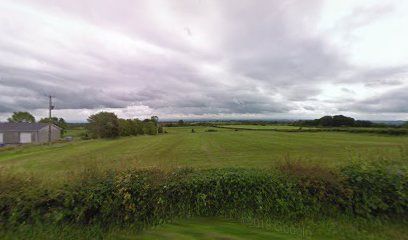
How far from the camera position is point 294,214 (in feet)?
16.0

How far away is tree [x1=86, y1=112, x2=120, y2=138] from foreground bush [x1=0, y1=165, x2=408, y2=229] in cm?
6337

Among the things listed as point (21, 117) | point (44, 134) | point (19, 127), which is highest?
point (21, 117)

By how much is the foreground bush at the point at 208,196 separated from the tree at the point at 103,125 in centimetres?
6337

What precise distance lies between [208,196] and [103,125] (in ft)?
214

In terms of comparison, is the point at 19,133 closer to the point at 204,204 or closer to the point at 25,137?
the point at 25,137

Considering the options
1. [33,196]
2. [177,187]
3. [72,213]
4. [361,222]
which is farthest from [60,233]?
[361,222]

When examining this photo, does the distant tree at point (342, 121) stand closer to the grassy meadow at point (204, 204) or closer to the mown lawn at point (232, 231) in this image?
the grassy meadow at point (204, 204)

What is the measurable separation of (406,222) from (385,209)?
444 millimetres

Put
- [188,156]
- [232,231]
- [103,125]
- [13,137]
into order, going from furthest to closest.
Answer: [103,125] < [13,137] < [188,156] < [232,231]

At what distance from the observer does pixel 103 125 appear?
2480 inches

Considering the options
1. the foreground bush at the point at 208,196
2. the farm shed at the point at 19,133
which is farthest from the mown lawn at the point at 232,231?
the farm shed at the point at 19,133

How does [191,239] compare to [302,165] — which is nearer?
[191,239]

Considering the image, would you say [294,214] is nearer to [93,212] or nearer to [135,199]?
[135,199]

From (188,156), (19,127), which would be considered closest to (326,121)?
(188,156)
